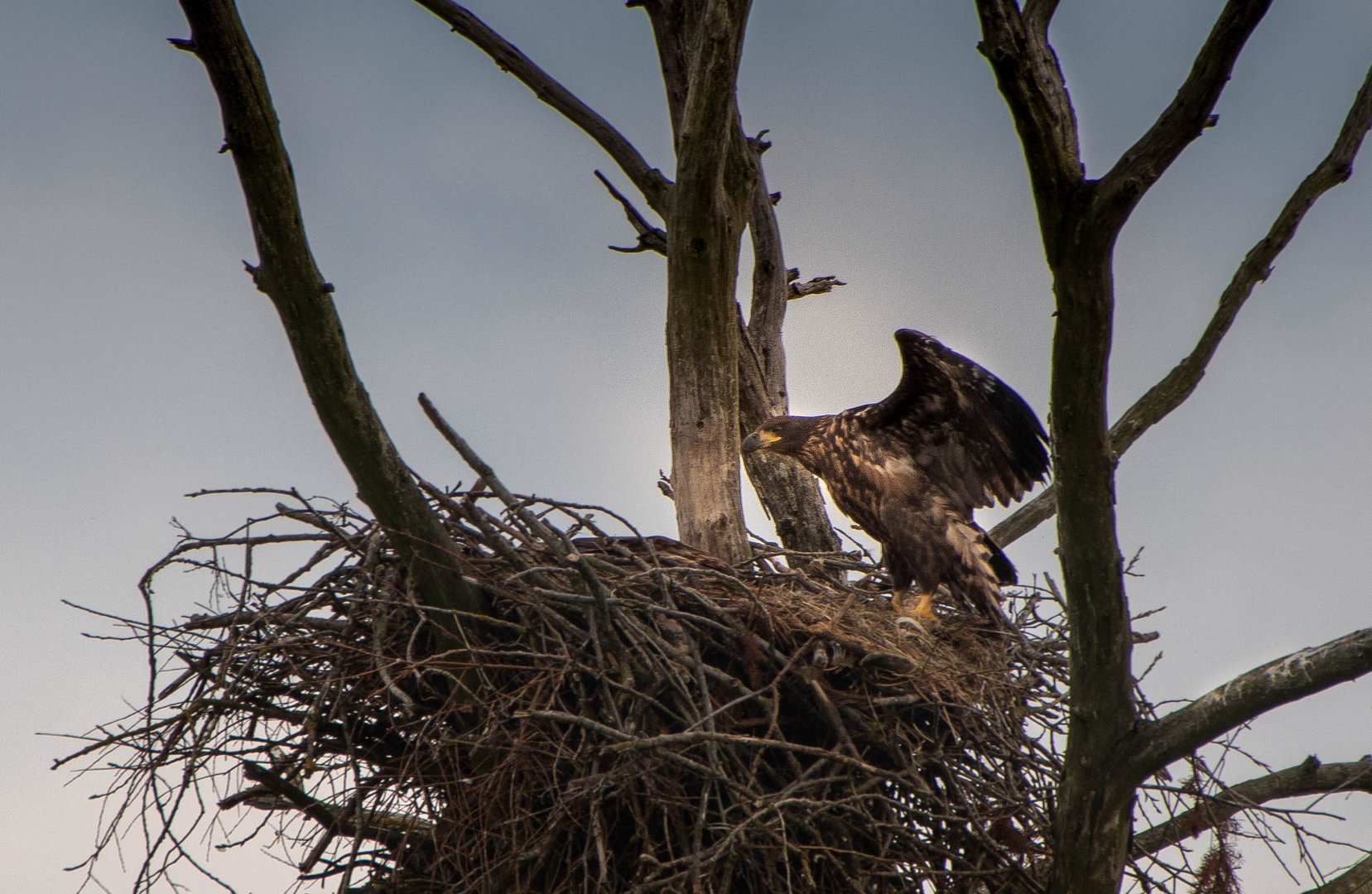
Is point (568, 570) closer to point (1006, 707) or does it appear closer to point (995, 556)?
point (1006, 707)

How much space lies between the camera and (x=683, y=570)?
4.05m

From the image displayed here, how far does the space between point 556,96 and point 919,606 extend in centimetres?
355

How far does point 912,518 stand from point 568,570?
2344mm

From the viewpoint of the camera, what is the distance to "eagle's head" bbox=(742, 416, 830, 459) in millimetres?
6125

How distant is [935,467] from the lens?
5.79 metres

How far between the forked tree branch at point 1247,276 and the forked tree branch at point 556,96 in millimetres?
2717

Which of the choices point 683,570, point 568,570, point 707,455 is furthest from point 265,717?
point 707,455

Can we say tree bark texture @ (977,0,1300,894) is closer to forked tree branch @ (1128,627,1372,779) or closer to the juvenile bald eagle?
forked tree branch @ (1128,627,1372,779)

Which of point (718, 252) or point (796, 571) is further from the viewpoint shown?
point (718, 252)

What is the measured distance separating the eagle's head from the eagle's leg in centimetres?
91

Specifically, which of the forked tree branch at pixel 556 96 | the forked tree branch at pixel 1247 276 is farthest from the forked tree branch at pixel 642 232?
the forked tree branch at pixel 1247 276

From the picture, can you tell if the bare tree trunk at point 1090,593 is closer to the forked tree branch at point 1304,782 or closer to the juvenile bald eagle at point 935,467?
the forked tree branch at point 1304,782

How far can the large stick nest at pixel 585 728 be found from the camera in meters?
3.62

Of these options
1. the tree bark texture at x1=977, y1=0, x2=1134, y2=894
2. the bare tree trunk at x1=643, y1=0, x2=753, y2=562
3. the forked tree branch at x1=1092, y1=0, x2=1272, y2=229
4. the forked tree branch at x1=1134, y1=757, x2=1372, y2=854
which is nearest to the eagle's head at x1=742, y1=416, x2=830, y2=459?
the bare tree trunk at x1=643, y1=0, x2=753, y2=562
